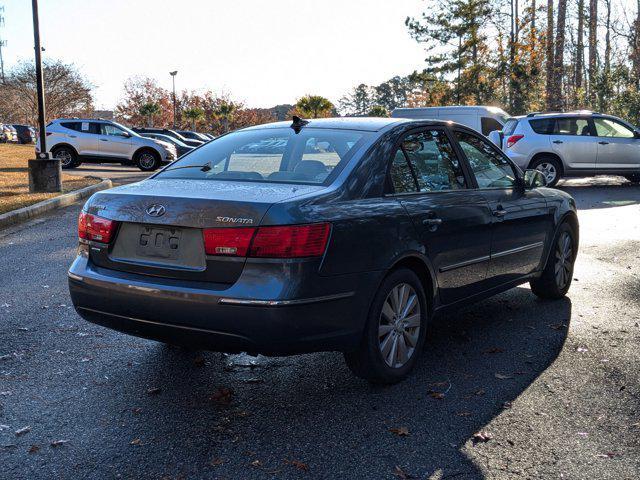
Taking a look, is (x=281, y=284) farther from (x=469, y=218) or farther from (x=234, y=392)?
(x=469, y=218)

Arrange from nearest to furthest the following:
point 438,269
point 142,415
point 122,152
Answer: point 142,415 < point 438,269 < point 122,152

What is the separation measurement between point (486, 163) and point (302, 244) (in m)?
2.50

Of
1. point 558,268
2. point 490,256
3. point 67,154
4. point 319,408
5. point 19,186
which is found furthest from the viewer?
point 67,154

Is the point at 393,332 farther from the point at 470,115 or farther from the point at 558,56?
the point at 558,56

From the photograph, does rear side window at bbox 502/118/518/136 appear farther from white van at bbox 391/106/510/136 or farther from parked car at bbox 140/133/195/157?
parked car at bbox 140/133/195/157

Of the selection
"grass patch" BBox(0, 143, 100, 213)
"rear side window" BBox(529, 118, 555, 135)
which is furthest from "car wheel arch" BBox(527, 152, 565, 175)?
"grass patch" BBox(0, 143, 100, 213)

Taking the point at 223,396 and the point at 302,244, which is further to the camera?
Answer: the point at 223,396

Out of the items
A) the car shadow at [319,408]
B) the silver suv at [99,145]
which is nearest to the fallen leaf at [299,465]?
the car shadow at [319,408]

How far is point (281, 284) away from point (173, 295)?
591 mm

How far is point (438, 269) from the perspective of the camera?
15.6 ft

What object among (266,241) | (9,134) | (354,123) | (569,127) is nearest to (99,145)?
(569,127)

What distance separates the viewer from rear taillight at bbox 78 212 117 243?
4.12 meters

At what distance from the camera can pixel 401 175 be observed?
462 cm

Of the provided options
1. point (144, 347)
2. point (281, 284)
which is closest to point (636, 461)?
point (281, 284)
